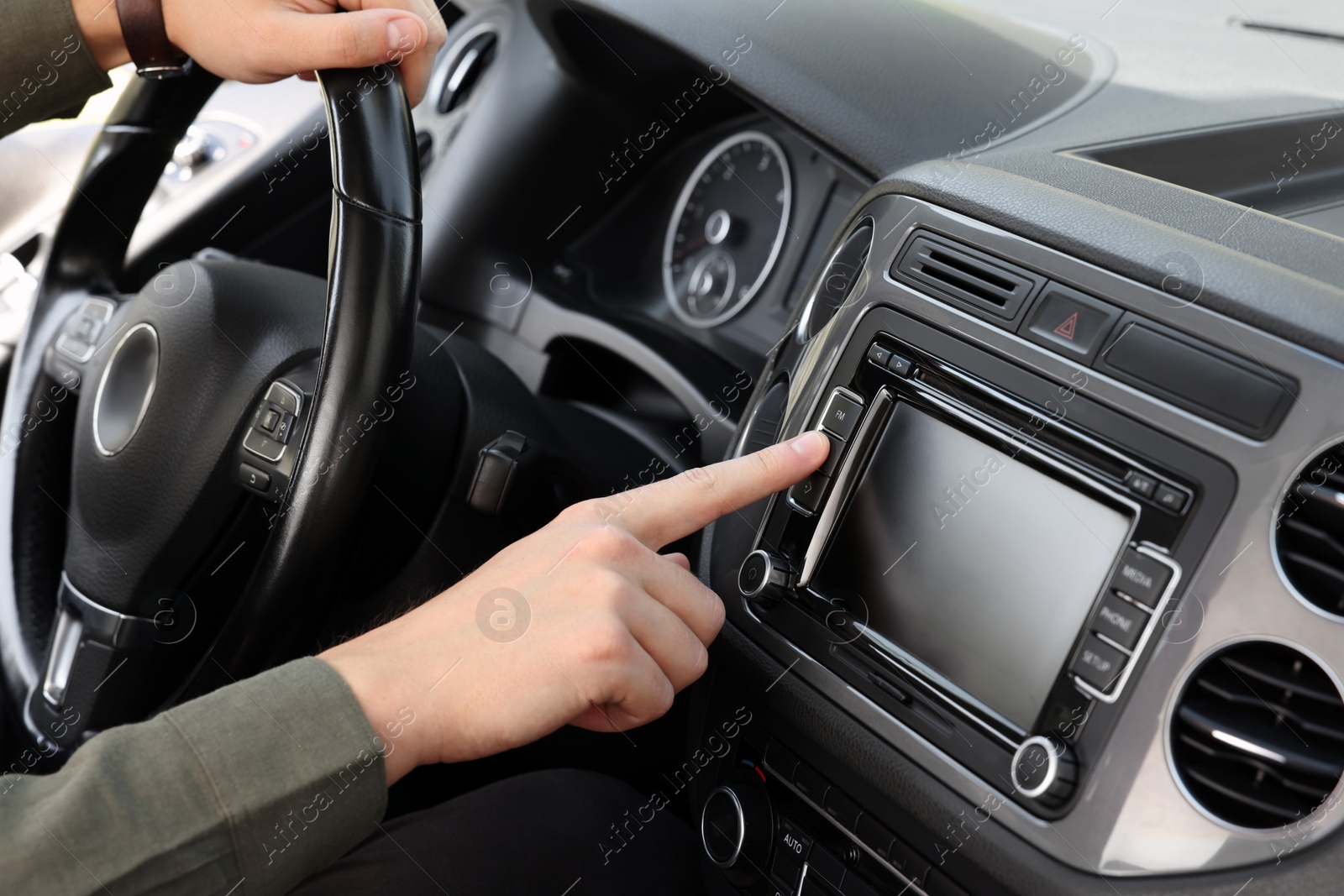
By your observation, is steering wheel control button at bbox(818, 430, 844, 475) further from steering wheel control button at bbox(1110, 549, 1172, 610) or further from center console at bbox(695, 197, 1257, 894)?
steering wheel control button at bbox(1110, 549, 1172, 610)

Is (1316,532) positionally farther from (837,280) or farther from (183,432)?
(183,432)

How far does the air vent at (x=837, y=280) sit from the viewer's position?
1001 mm

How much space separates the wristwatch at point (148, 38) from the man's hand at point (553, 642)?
630 mm

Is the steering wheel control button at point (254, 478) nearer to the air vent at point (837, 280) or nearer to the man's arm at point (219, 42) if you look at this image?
the man's arm at point (219, 42)

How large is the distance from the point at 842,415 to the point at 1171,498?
0.92 feet

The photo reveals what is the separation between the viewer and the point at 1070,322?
805 mm

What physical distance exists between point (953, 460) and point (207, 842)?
1.92 ft

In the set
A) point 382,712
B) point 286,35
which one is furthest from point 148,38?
point 382,712

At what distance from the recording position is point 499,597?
2.62ft

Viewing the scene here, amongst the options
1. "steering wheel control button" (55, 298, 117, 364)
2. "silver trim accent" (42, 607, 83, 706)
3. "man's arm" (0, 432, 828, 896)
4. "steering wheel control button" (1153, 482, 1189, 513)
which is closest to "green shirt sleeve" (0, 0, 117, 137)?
"steering wheel control button" (55, 298, 117, 364)

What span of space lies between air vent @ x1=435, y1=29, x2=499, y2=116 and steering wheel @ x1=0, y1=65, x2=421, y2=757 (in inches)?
23.0

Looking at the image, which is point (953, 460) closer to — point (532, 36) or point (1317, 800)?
point (1317, 800)

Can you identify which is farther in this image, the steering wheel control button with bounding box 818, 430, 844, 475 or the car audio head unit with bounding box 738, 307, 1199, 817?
the steering wheel control button with bounding box 818, 430, 844, 475

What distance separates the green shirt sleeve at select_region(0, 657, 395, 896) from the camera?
2.12ft
